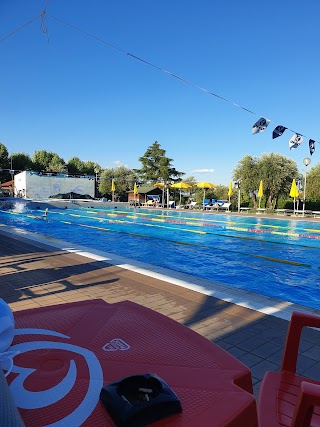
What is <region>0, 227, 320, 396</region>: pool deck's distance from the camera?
8.60 ft

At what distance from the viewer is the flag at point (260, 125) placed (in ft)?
32.4

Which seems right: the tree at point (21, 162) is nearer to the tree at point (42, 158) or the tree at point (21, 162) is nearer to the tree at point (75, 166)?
the tree at point (42, 158)

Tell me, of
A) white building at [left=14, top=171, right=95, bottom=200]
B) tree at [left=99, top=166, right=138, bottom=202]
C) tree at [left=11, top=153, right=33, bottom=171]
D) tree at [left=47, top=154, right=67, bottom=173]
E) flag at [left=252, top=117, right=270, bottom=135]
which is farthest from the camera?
tree at [left=47, top=154, right=67, bottom=173]

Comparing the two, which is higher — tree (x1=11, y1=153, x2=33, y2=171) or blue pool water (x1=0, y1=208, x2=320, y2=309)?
tree (x1=11, y1=153, x2=33, y2=171)

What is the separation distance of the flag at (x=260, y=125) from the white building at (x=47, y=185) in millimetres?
29921

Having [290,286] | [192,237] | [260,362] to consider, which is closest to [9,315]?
[260,362]

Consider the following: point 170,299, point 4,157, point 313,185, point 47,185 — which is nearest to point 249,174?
point 313,185

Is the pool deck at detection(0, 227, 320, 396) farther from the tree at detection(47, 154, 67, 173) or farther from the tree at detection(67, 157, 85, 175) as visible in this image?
the tree at detection(67, 157, 85, 175)

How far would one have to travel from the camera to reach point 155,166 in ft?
157

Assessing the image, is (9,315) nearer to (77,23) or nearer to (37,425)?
(37,425)

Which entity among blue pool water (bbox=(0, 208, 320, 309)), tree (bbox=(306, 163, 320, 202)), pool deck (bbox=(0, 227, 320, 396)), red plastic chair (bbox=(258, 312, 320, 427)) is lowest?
blue pool water (bbox=(0, 208, 320, 309))

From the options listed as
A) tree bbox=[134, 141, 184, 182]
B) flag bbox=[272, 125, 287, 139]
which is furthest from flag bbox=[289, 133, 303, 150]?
tree bbox=[134, 141, 184, 182]

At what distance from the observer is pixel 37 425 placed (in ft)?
2.93

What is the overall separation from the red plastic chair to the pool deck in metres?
0.45
